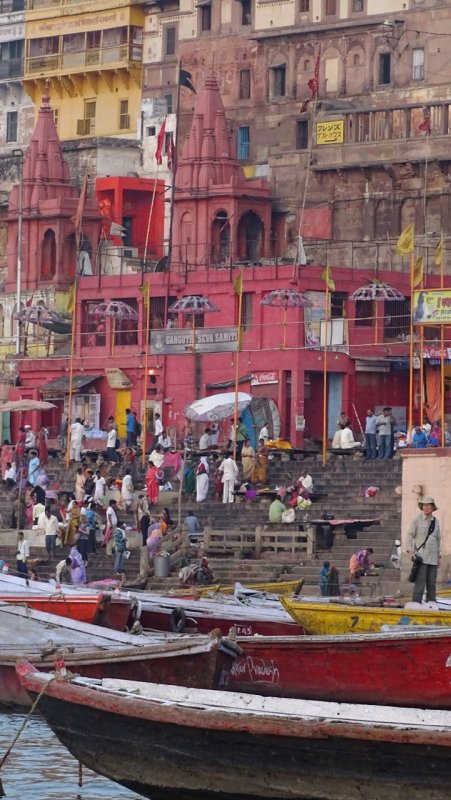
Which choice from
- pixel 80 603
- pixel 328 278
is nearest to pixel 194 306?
pixel 328 278

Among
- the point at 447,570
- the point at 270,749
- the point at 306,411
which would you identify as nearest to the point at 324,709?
the point at 270,749

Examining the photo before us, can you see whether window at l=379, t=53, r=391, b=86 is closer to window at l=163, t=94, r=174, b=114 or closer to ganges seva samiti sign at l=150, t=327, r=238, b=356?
window at l=163, t=94, r=174, b=114

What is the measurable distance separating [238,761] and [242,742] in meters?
0.26

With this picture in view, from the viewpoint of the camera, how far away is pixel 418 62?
65.2 metres

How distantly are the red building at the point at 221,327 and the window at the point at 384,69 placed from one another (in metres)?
4.89

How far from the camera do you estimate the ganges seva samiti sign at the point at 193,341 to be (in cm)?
5441

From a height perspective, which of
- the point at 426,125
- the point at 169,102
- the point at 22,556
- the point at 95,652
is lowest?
the point at 95,652

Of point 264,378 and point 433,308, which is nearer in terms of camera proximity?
point 433,308

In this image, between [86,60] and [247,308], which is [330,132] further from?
[86,60]

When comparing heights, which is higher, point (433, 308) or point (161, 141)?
point (161, 141)

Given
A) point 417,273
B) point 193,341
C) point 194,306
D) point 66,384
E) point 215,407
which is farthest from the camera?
point 66,384

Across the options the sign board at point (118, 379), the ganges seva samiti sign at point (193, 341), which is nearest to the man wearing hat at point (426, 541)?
the ganges seva samiti sign at point (193, 341)

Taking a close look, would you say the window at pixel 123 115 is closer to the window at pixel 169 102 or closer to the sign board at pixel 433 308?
the window at pixel 169 102

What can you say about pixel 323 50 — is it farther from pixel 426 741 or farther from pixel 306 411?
pixel 426 741
